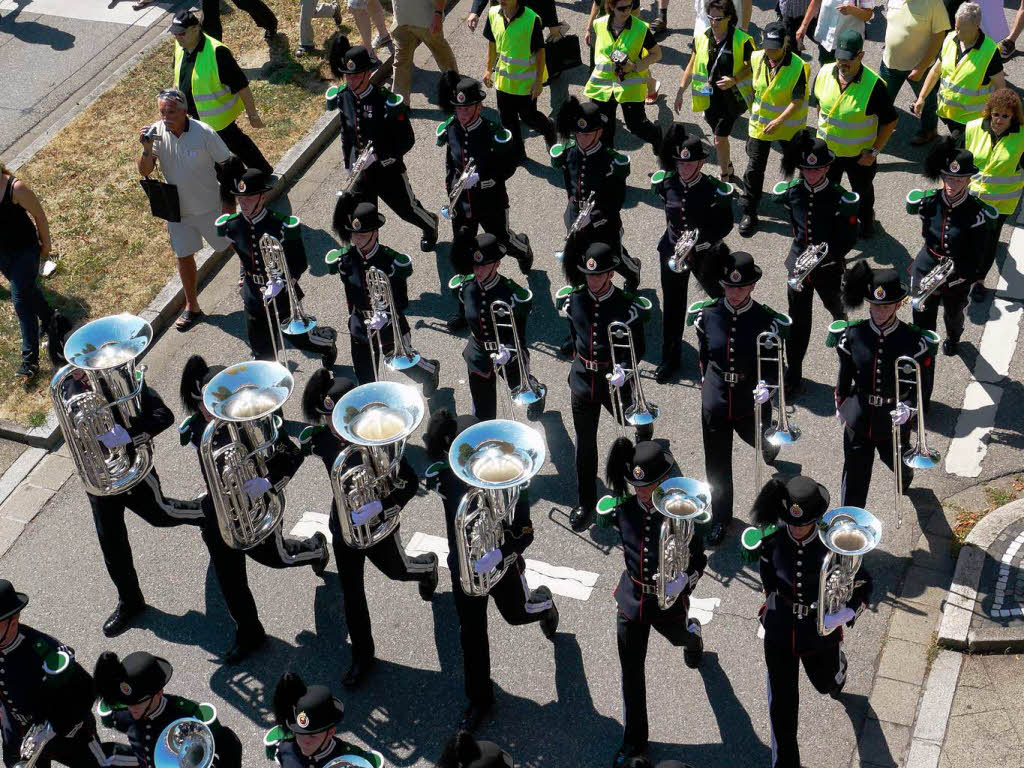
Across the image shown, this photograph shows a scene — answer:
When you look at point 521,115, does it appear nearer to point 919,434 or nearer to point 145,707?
point 919,434

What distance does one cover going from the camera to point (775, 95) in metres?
11.6

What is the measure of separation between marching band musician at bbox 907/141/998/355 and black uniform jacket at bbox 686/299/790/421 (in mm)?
1779

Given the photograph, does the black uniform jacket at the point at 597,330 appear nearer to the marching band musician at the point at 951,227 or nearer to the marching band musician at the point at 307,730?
the marching band musician at the point at 951,227

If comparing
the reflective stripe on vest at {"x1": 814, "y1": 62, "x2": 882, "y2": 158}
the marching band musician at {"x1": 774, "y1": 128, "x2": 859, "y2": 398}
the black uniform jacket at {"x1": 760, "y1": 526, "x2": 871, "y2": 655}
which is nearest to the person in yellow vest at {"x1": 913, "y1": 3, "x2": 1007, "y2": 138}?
the reflective stripe on vest at {"x1": 814, "y1": 62, "x2": 882, "y2": 158}

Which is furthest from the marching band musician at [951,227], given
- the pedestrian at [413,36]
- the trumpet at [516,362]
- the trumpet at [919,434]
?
the pedestrian at [413,36]

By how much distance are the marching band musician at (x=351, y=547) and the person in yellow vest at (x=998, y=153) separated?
4862 millimetres

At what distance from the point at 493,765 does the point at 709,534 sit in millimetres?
3647

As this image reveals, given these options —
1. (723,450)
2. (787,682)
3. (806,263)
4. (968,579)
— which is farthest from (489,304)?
(968,579)

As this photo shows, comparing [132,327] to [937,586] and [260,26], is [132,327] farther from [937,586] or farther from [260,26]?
[260,26]

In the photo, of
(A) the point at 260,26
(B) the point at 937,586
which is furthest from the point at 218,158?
(B) the point at 937,586

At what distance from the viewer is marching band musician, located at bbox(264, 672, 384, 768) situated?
654 cm

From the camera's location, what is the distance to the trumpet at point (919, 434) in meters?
8.27

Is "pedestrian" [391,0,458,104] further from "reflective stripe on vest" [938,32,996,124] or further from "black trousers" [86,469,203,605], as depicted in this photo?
"black trousers" [86,469,203,605]

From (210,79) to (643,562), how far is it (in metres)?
6.90
